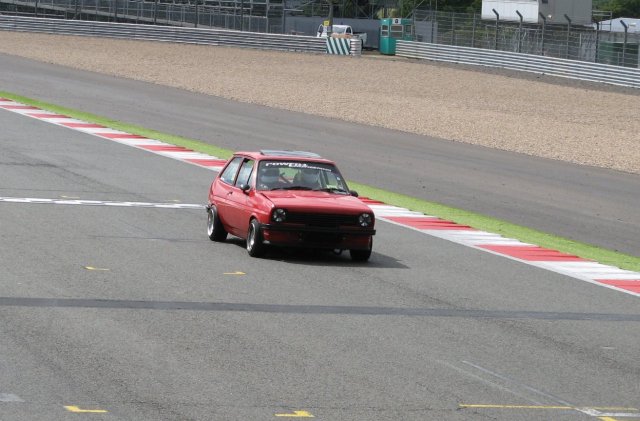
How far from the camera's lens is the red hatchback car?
597 inches

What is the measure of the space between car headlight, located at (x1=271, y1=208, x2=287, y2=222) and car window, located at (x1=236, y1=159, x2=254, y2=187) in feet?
4.83

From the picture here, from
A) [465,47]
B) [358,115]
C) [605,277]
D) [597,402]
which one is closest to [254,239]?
[605,277]

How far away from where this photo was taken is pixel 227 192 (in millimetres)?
16688

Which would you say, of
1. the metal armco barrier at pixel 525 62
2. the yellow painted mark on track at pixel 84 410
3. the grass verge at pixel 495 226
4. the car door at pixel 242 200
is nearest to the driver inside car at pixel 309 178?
the car door at pixel 242 200

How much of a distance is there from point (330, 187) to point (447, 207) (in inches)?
252

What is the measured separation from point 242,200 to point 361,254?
5.55ft

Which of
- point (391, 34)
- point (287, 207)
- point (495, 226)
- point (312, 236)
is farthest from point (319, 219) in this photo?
point (391, 34)

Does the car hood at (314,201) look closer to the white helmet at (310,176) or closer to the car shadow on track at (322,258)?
the white helmet at (310,176)

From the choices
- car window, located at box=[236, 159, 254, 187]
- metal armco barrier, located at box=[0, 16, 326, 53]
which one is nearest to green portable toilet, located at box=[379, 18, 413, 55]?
metal armco barrier, located at box=[0, 16, 326, 53]

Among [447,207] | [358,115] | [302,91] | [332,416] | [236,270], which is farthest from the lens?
[302,91]

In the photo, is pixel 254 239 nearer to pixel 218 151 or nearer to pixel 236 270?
pixel 236 270

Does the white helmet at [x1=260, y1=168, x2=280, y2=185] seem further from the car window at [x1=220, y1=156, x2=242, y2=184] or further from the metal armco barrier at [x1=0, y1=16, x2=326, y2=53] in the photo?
the metal armco barrier at [x1=0, y1=16, x2=326, y2=53]

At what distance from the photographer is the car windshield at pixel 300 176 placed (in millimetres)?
16312

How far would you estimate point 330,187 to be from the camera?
1641 cm
